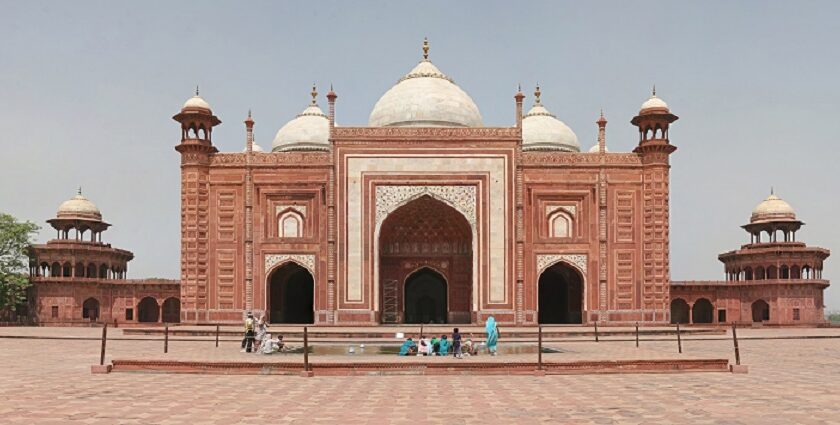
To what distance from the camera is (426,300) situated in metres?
31.6

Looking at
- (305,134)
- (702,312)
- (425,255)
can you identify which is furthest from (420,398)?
(702,312)

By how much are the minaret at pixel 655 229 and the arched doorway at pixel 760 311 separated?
798 cm

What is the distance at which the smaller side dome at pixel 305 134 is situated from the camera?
33.7m

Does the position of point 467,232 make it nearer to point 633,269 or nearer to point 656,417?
point 633,269

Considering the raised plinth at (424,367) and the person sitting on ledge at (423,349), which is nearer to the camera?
the raised plinth at (424,367)

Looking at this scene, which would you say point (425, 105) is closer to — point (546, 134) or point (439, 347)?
point (546, 134)

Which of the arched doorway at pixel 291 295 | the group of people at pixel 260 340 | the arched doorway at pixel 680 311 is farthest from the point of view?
the arched doorway at pixel 680 311

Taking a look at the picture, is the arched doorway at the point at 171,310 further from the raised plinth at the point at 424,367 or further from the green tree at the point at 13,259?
the raised plinth at the point at 424,367

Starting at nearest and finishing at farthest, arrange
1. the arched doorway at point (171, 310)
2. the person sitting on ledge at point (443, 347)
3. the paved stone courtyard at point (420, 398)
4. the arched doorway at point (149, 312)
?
the paved stone courtyard at point (420, 398) < the person sitting on ledge at point (443, 347) < the arched doorway at point (171, 310) < the arched doorway at point (149, 312)

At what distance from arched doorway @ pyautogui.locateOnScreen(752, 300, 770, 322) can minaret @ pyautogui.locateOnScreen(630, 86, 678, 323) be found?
798cm

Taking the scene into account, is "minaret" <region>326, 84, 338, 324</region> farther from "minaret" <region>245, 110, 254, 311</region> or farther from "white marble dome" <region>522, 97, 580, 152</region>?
"white marble dome" <region>522, 97, 580, 152</region>

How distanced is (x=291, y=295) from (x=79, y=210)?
11.0 meters

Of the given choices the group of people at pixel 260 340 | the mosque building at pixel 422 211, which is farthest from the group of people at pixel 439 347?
the mosque building at pixel 422 211

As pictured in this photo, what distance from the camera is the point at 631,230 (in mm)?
27844
